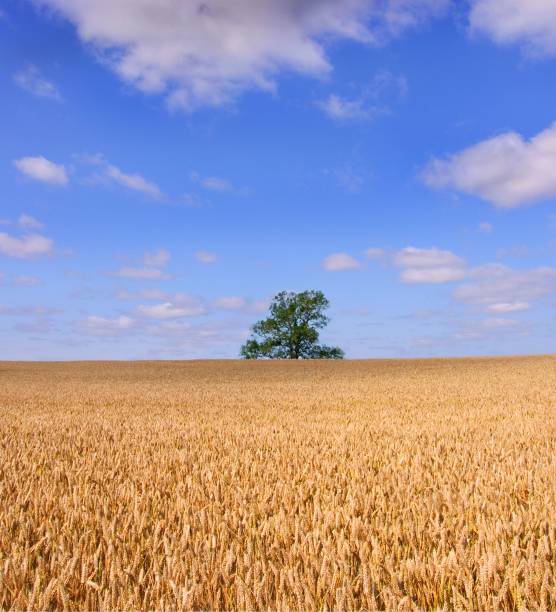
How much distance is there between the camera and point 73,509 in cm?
341

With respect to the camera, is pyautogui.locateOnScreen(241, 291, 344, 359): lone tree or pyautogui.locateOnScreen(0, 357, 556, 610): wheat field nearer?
pyautogui.locateOnScreen(0, 357, 556, 610): wheat field

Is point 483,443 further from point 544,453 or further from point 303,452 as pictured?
point 303,452

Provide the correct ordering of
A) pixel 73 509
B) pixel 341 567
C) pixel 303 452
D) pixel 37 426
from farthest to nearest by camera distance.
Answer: pixel 37 426 < pixel 303 452 < pixel 73 509 < pixel 341 567

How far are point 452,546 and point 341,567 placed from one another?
2.58ft

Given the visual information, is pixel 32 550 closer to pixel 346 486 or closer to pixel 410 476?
pixel 346 486

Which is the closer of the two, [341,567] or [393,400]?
[341,567]

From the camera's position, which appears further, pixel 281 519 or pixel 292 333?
pixel 292 333

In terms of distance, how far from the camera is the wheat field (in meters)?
2.18

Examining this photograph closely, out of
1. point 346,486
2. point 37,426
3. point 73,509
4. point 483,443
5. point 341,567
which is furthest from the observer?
point 37,426

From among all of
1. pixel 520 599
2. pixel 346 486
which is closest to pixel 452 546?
pixel 520 599

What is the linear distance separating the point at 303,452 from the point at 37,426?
468cm

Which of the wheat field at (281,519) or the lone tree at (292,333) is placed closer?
the wheat field at (281,519)

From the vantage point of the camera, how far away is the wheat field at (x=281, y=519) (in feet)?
7.14

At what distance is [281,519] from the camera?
305cm
